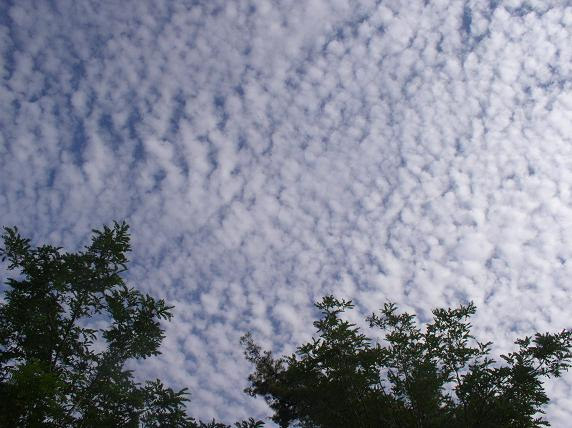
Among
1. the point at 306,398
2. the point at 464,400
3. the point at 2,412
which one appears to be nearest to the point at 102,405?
the point at 2,412

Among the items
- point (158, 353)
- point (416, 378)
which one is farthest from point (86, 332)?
point (416, 378)

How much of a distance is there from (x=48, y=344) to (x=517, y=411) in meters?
16.4

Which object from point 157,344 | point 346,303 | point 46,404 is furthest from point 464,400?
point 46,404

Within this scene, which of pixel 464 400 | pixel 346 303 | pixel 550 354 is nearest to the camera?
pixel 550 354

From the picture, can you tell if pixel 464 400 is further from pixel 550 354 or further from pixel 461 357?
pixel 550 354

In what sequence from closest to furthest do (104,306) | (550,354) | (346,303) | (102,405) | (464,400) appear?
(102,405) → (104,306) → (550,354) → (464,400) → (346,303)

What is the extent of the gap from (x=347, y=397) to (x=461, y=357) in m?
4.94

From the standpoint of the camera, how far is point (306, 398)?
19250 mm

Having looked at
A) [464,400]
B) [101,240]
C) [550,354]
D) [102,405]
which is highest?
[101,240]

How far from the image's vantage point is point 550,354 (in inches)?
613

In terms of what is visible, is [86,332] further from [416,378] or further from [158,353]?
[416,378]

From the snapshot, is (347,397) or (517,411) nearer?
(517,411)

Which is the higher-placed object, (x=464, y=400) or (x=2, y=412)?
(x=464, y=400)

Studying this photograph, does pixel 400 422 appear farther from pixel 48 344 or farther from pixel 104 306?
pixel 48 344
